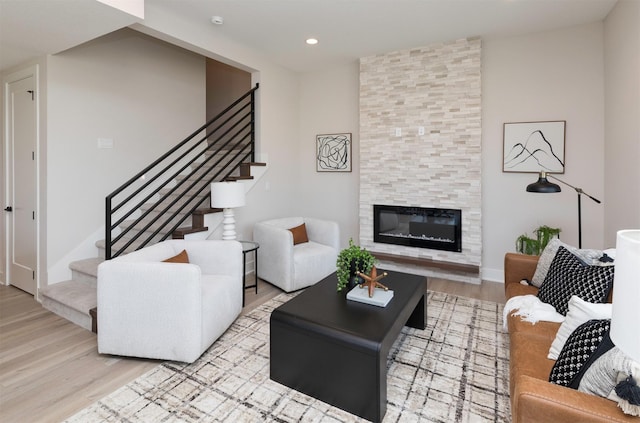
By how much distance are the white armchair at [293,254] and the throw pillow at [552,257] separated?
2177mm

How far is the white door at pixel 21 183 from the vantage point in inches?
142

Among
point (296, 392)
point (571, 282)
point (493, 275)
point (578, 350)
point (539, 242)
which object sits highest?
point (539, 242)

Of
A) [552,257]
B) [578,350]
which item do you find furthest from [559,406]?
[552,257]

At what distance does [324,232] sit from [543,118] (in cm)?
290

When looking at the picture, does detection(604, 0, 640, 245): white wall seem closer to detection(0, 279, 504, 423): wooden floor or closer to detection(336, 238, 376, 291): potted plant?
detection(336, 238, 376, 291): potted plant

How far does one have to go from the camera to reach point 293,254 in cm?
390

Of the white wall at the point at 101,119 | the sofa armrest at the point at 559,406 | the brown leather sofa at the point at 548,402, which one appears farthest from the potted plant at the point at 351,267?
the white wall at the point at 101,119

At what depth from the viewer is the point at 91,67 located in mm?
3770

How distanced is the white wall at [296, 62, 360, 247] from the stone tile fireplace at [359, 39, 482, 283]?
0.28 meters

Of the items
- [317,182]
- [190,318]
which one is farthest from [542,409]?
[317,182]

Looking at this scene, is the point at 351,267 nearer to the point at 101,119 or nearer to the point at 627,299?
the point at 627,299

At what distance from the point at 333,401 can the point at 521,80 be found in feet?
13.3

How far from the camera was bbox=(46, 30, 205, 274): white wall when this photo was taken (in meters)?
3.52

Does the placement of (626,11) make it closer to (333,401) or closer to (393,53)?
(393,53)
